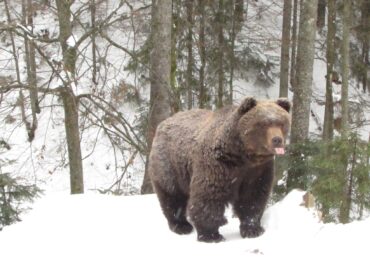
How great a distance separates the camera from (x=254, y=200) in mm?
4969

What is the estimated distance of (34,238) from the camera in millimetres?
5410

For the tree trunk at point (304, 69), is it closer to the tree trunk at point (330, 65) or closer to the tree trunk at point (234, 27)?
the tree trunk at point (330, 65)

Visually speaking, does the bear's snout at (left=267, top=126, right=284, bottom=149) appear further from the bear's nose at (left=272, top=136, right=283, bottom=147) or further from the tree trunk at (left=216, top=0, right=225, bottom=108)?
the tree trunk at (left=216, top=0, right=225, bottom=108)

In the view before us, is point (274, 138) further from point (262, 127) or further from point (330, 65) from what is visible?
point (330, 65)

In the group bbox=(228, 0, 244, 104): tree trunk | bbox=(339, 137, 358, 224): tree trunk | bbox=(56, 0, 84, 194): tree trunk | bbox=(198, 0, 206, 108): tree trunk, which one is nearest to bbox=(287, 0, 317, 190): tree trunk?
bbox=(339, 137, 358, 224): tree trunk

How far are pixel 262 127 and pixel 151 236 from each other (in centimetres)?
170

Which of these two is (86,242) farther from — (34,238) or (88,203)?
(88,203)

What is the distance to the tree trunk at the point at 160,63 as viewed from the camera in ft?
32.0

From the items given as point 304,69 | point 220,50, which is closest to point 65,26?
point 304,69

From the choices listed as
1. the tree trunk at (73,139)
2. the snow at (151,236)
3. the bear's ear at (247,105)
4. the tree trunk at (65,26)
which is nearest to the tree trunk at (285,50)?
the tree trunk at (73,139)

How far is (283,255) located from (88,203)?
11.6ft

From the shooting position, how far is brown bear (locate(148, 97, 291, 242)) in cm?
442

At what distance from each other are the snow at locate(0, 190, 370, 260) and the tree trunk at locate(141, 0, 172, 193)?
3260 mm

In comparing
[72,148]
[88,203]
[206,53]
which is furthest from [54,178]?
[88,203]
